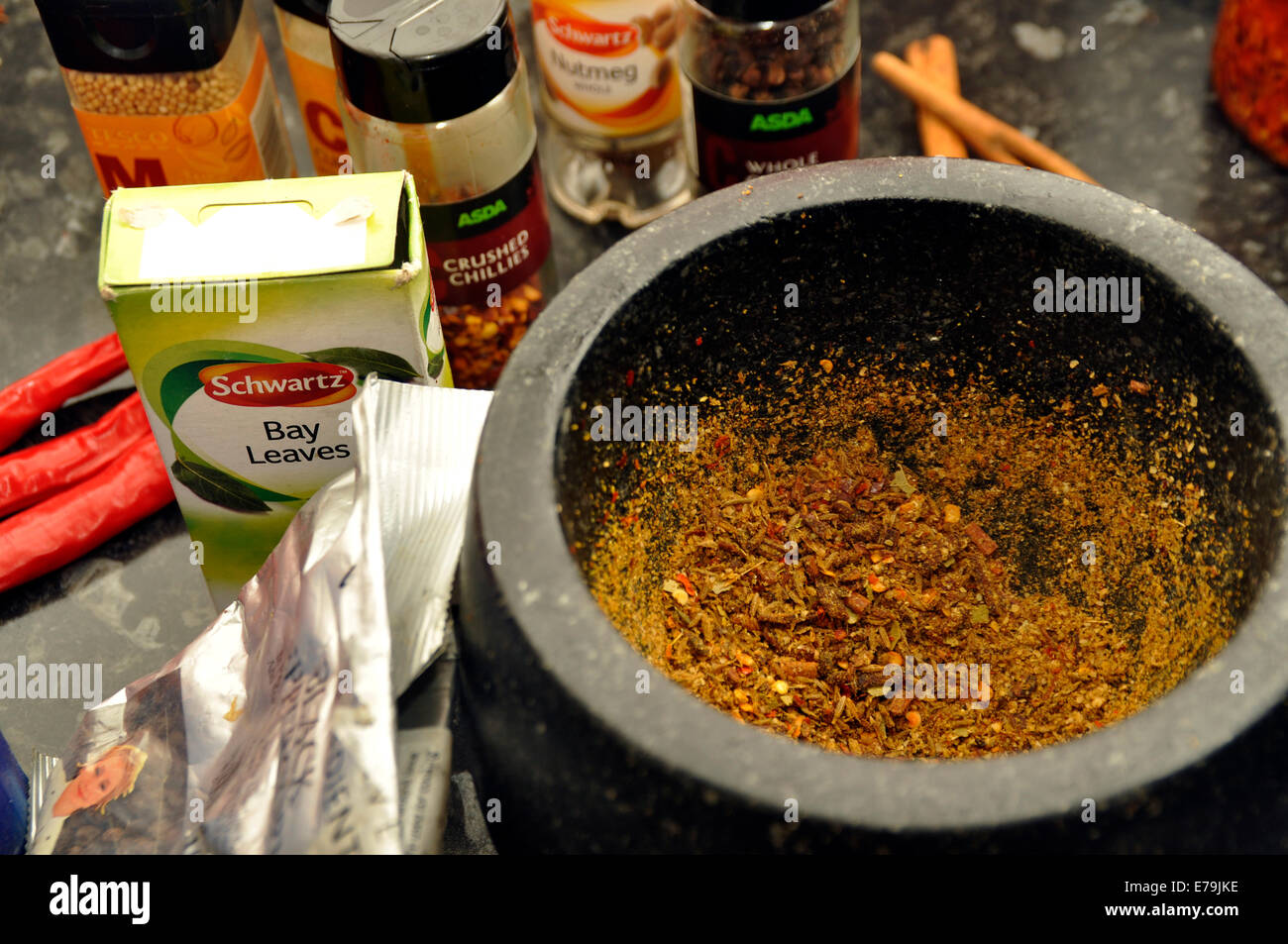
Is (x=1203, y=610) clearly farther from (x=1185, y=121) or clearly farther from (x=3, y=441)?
(x=3, y=441)

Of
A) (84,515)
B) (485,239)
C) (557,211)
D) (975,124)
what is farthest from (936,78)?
(84,515)

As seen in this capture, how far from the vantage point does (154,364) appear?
2.69 feet

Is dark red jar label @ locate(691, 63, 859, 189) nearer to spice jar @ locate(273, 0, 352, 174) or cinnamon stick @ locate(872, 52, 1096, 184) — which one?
cinnamon stick @ locate(872, 52, 1096, 184)

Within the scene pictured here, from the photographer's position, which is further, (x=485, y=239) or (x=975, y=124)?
(x=975, y=124)

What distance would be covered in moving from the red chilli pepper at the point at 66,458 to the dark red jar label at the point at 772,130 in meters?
0.49

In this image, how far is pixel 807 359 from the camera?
831 mm

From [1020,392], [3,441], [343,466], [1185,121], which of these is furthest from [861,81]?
[3,441]

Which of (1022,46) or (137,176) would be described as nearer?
(137,176)

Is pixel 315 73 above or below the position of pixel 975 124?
above

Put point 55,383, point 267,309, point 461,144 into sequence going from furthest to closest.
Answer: point 55,383
point 461,144
point 267,309

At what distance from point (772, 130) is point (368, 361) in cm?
39

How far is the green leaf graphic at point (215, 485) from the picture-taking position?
34.7 inches

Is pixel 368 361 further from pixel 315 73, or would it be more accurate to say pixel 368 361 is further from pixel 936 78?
pixel 936 78
